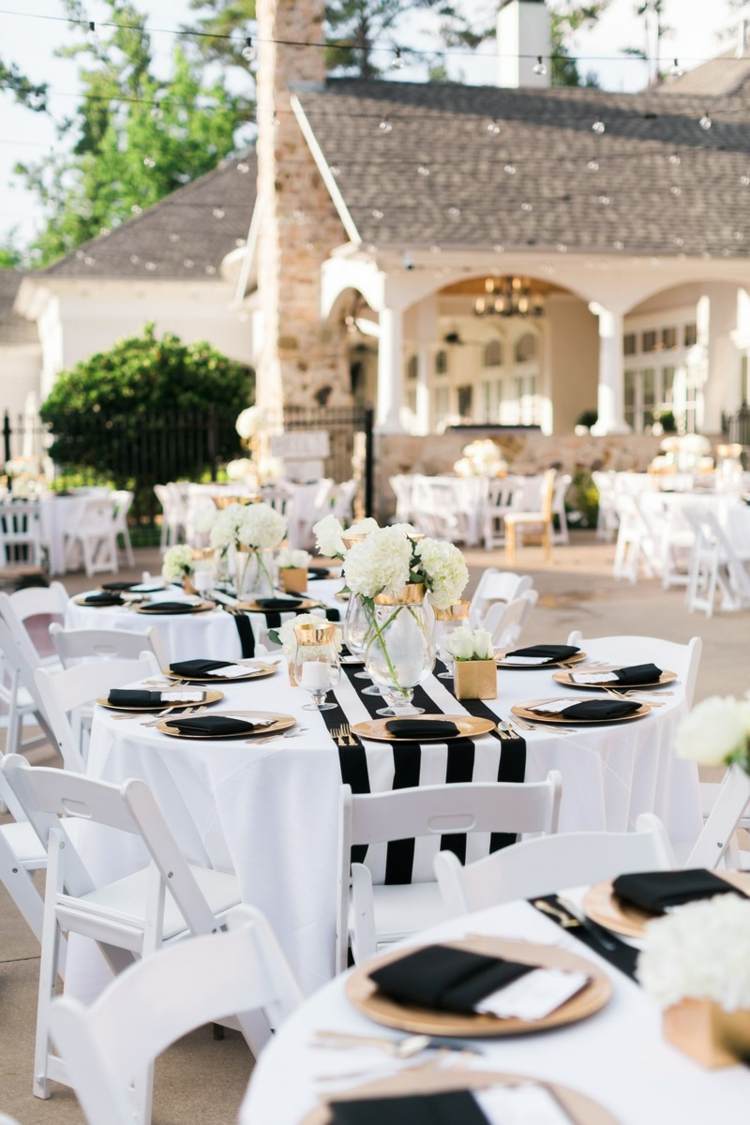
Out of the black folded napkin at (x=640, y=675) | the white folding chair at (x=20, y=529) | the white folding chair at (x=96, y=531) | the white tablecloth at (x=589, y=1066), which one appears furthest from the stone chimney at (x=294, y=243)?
the white tablecloth at (x=589, y=1066)

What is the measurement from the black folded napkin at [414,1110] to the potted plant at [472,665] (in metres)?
2.57

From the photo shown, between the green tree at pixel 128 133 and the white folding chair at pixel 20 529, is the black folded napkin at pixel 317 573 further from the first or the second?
the green tree at pixel 128 133

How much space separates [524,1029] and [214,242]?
27387mm

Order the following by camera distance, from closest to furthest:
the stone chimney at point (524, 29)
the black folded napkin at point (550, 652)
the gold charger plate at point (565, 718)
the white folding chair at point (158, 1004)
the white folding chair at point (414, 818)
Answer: the white folding chair at point (158, 1004), the white folding chair at point (414, 818), the gold charger plate at point (565, 718), the black folded napkin at point (550, 652), the stone chimney at point (524, 29)

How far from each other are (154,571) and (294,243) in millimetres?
8178

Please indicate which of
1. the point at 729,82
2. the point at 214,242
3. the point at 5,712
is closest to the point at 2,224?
the point at 214,242

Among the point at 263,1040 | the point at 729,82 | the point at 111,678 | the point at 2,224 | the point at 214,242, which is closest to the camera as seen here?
the point at 263,1040

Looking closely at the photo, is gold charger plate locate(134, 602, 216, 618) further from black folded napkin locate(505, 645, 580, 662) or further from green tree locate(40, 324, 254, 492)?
green tree locate(40, 324, 254, 492)

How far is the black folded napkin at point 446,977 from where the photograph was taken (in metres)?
2.02

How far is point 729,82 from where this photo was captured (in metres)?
25.7

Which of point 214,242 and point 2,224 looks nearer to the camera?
point 214,242

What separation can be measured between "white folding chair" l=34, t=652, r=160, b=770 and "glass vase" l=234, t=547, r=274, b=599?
1.63 m

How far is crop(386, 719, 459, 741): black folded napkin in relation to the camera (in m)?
3.78

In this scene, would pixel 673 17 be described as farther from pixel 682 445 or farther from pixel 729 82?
pixel 682 445
